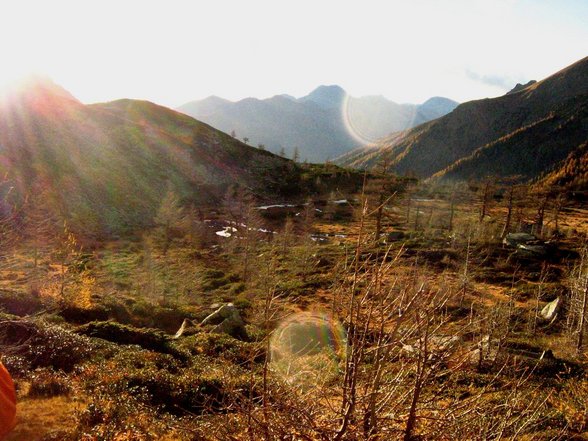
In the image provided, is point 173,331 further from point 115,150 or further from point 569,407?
point 115,150

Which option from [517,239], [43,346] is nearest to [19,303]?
[43,346]

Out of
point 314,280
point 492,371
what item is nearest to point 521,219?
point 314,280

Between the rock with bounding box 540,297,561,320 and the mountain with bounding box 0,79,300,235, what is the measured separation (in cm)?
5720

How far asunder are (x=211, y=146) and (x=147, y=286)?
92243mm

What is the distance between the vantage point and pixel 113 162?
283 ft

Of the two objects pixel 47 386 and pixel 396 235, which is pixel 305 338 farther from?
pixel 396 235

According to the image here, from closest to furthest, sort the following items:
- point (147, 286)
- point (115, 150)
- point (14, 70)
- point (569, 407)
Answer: point (569, 407), point (147, 286), point (115, 150), point (14, 70)

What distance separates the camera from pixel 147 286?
34812 millimetres

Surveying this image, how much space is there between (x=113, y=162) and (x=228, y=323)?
75.1 meters

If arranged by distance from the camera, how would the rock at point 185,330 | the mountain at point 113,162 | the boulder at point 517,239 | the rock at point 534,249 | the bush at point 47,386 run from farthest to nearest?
1. the mountain at point 113,162
2. the boulder at point 517,239
3. the rock at point 534,249
4. the rock at point 185,330
5. the bush at point 47,386

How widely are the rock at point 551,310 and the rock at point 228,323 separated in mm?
26160

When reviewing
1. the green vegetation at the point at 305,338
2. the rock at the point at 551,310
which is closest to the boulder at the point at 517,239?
the green vegetation at the point at 305,338

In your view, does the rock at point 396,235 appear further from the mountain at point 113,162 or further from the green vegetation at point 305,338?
the mountain at point 113,162

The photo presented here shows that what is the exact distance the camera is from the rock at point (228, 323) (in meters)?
25.3
